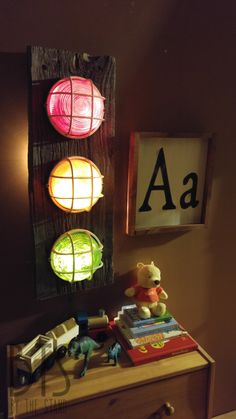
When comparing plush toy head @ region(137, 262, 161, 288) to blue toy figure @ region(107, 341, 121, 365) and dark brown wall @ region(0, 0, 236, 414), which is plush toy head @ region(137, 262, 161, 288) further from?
blue toy figure @ region(107, 341, 121, 365)

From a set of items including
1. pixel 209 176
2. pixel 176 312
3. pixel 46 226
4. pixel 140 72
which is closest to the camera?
pixel 46 226

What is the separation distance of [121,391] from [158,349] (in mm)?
178

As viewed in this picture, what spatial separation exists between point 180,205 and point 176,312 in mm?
463

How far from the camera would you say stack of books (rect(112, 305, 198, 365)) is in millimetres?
1027

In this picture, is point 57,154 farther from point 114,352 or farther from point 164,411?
point 164,411

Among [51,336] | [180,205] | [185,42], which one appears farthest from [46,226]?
[185,42]

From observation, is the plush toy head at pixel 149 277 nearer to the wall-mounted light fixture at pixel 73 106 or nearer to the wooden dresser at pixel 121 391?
the wooden dresser at pixel 121 391

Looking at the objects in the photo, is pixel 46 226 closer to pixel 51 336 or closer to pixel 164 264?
pixel 51 336

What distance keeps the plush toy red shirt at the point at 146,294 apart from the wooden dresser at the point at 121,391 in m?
0.19

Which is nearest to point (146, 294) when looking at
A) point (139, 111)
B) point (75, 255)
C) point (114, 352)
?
point (114, 352)

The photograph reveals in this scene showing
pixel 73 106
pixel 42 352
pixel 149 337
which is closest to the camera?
pixel 73 106

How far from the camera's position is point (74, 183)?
89 cm

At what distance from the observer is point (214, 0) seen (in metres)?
1.14

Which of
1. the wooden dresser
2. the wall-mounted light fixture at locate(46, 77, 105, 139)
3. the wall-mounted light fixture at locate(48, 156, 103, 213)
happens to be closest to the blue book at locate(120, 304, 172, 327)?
the wooden dresser
